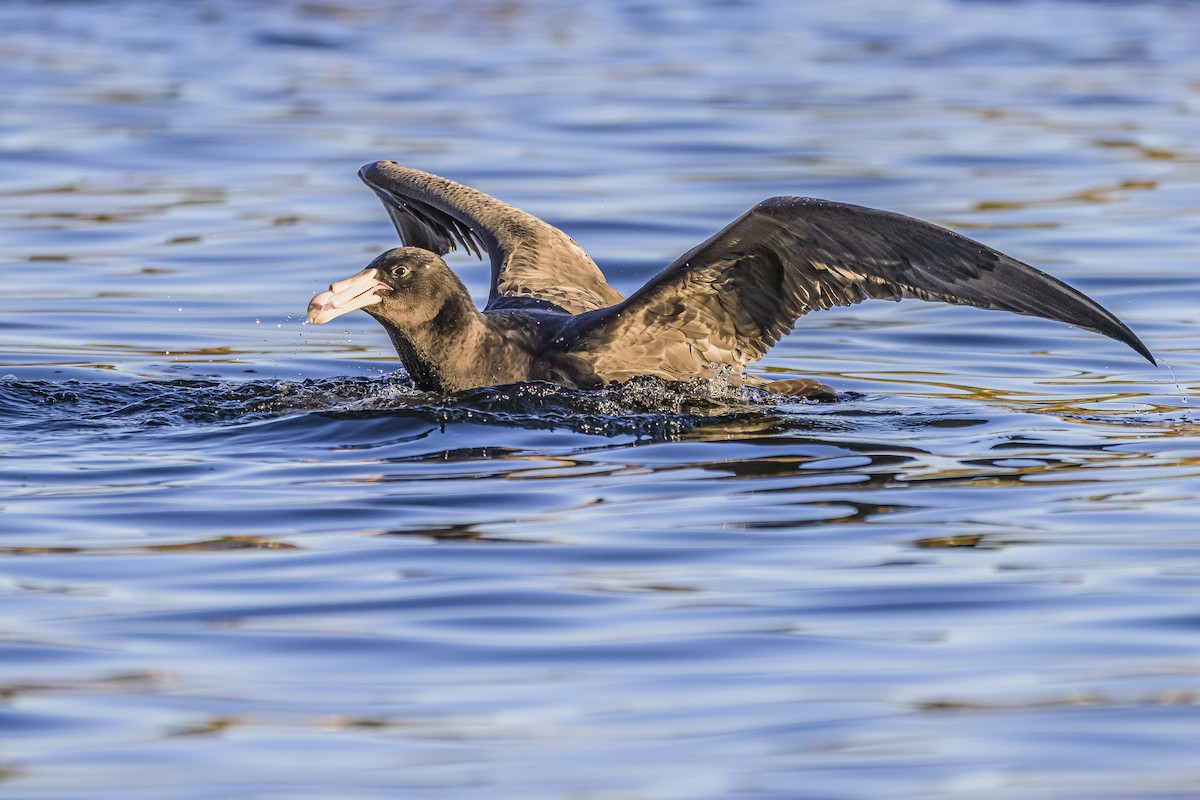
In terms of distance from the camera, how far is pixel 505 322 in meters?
9.25

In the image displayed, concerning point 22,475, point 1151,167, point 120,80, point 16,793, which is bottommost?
point 16,793

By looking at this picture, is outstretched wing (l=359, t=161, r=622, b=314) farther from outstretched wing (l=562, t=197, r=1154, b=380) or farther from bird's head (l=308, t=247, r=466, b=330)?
bird's head (l=308, t=247, r=466, b=330)

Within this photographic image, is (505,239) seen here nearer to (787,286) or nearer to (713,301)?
(713,301)

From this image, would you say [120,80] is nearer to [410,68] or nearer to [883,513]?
[410,68]

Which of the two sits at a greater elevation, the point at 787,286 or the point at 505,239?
the point at 505,239

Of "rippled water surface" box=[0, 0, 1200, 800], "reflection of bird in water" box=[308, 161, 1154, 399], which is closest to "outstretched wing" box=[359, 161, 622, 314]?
"reflection of bird in water" box=[308, 161, 1154, 399]

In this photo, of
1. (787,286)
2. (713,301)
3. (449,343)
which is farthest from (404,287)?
(787,286)

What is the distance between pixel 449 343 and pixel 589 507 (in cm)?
206

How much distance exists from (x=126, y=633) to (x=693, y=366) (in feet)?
14.0

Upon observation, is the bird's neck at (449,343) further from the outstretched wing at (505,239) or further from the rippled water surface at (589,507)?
the outstretched wing at (505,239)

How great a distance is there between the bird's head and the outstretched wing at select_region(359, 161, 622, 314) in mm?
1086

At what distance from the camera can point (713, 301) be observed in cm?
912

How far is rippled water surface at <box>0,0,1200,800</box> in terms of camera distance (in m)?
4.73

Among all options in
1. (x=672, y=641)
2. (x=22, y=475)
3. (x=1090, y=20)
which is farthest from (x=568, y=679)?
(x=1090, y=20)
